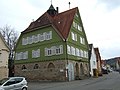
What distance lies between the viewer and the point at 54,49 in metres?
45.8

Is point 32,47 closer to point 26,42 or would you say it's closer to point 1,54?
point 26,42

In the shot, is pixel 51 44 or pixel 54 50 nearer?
pixel 54 50

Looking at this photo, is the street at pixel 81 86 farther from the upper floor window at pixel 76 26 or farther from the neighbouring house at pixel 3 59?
the upper floor window at pixel 76 26

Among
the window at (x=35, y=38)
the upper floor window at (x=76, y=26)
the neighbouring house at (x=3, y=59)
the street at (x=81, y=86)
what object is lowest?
the street at (x=81, y=86)

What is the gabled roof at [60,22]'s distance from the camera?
46.7 m

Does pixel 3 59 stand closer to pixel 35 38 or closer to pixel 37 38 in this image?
pixel 37 38

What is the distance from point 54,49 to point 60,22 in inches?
276

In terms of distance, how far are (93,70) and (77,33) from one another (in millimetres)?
14370

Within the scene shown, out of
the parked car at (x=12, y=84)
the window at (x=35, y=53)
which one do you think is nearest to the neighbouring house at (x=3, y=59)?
the window at (x=35, y=53)

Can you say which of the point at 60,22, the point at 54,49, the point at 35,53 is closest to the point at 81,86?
the point at 54,49

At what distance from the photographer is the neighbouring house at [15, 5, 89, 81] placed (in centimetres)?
4453

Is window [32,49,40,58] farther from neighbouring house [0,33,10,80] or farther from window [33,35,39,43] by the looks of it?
neighbouring house [0,33,10,80]

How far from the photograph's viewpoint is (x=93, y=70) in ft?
201

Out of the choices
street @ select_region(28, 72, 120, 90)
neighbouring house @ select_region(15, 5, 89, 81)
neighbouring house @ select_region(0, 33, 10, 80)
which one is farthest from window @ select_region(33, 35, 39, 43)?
street @ select_region(28, 72, 120, 90)
